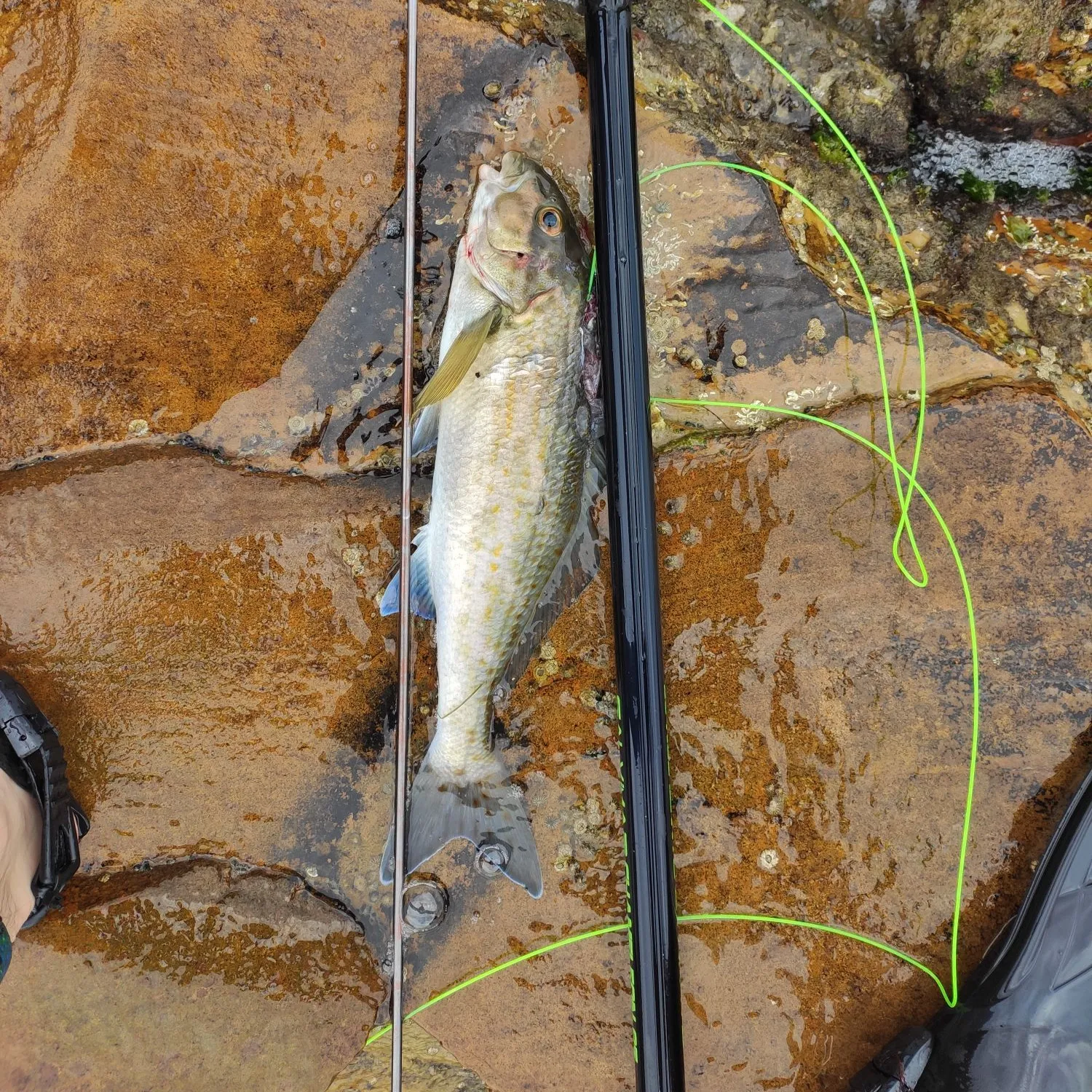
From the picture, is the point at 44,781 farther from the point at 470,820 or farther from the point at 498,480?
the point at 498,480

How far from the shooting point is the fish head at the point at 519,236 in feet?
8.69

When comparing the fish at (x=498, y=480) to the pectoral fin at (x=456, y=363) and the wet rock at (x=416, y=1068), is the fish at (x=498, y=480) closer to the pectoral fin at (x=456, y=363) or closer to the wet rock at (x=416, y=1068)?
the pectoral fin at (x=456, y=363)

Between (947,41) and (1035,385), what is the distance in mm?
1654

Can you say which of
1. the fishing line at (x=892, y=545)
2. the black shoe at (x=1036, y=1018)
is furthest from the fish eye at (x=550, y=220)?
the black shoe at (x=1036, y=1018)

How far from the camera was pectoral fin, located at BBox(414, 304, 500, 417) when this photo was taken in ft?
8.32

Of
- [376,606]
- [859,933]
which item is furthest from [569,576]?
[859,933]

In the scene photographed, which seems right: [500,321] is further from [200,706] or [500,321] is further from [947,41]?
[947,41]

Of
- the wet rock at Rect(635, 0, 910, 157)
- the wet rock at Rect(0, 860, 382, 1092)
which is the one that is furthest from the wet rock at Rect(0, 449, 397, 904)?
the wet rock at Rect(635, 0, 910, 157)

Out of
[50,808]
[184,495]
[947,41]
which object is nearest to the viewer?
[50,808]

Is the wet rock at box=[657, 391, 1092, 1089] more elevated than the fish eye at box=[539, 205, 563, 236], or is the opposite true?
the fish eye at box=[539, 205, 563, 236]

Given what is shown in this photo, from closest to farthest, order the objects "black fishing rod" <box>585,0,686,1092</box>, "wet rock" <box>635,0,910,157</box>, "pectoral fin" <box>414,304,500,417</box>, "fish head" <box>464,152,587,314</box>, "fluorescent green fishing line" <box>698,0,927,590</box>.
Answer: "black fishing rod" <box>585,0,686,1092</box> → "pectoral fin" <box>414,304,500,417</box> → "fish head" <box>464,152,587,314</box> → "fluorescent green fishing line" <box>698,0,927,590</box> → "wet rock" <box>635,0,910,157</box>

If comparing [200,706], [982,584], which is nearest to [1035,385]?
[982,584]

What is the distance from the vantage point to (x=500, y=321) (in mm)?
2662

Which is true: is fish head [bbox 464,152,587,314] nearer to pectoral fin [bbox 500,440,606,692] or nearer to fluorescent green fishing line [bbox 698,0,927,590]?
pectoral fin [bbox 500,440,606,692]
